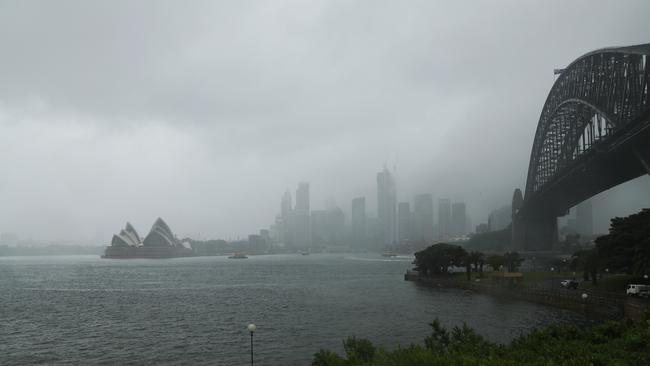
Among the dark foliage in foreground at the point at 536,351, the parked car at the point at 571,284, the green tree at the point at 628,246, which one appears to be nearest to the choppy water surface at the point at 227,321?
the green tree at the point at 628,246

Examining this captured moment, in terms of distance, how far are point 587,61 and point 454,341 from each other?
67.6 meters

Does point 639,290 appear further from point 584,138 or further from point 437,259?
point 584,138

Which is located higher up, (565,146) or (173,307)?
(565,146)

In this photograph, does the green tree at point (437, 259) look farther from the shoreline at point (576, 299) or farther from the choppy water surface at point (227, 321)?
the choppy water surface at point (227, 321)

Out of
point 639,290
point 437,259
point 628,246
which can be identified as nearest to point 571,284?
point 628,246

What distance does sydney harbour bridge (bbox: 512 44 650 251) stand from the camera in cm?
5544

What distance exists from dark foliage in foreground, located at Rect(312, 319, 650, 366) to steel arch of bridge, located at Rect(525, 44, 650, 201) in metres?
38.2

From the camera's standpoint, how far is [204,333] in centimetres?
3681

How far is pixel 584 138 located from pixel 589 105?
1367cm

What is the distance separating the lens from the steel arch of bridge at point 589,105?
5591cm

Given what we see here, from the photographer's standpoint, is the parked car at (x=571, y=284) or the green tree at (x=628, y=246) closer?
the green tree at (x=628, y=246)

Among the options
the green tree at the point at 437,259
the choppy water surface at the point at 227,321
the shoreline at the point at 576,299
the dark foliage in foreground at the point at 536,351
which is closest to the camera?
the dark foliage in foreground at the point at 536,351

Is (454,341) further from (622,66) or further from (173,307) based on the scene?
(622,66)

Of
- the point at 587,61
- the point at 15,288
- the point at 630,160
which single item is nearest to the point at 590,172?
the point at 630,160
